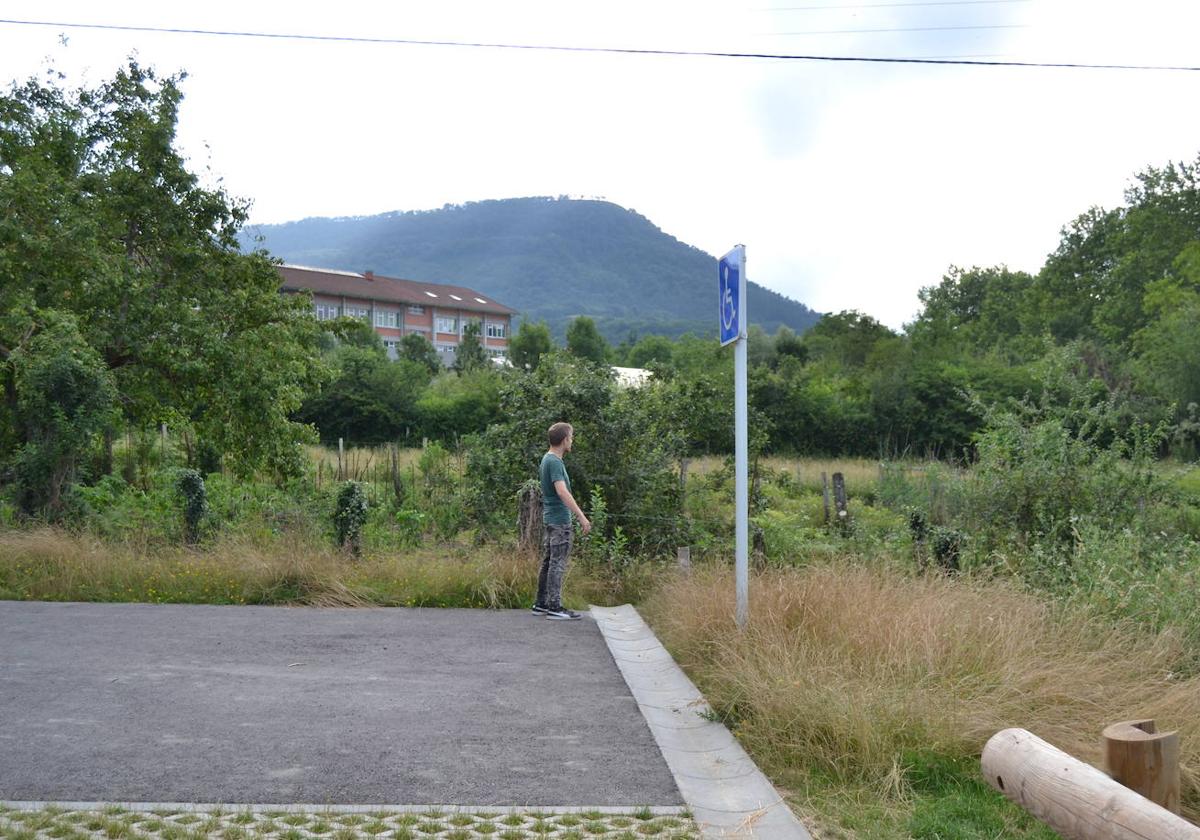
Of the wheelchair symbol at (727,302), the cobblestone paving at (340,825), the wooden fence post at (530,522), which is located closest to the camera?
the cobblestone paving at (340,825)

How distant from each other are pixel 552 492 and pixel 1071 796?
750 centimetres

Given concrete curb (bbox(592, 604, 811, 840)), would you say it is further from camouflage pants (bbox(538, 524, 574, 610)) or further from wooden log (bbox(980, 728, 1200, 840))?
camouflage pants (bbox(538, 524, 574, 610))

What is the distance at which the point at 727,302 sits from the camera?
8258mm

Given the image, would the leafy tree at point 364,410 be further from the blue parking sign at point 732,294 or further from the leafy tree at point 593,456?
the blue parking sign at point 732,294

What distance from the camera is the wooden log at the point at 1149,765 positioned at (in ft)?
10.8

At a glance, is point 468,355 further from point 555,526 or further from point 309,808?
point 309,808

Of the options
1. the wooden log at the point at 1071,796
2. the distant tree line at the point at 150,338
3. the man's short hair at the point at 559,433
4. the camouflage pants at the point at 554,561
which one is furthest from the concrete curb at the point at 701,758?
the distant tree line at the point at 150,338

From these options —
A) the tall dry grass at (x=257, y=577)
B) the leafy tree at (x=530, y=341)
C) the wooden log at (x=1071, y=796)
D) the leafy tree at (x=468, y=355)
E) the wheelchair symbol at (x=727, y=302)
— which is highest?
the leafy tree at (x=530, y=341)

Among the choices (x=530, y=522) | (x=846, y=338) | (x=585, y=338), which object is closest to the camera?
(x=530, y=522)

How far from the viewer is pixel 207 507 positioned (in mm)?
13055

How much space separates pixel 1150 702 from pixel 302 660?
5.72 m

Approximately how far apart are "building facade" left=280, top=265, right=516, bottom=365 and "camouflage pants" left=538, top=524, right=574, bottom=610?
80553mm

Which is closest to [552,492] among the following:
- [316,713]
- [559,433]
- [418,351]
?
[559,433]

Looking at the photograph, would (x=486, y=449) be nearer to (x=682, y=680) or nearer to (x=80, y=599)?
(x=80, y=599)
